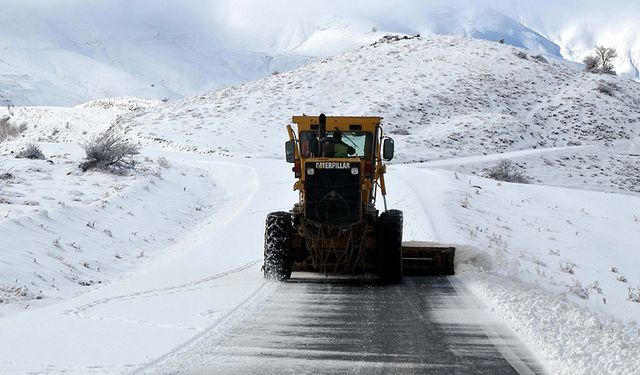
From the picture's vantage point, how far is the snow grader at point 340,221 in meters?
10.8

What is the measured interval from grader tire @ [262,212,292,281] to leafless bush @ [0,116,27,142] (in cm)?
5785

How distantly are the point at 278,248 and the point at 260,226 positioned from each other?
7.55 metres

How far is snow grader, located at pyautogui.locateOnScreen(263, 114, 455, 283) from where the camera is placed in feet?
35.4

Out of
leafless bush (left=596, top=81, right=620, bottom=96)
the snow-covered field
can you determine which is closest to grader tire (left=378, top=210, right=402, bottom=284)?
the snow-covered field

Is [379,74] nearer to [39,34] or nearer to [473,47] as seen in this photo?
[473,47]

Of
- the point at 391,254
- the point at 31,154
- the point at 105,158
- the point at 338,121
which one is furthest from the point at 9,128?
the point at 391,254

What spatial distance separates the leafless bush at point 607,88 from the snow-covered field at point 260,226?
14.5 ft

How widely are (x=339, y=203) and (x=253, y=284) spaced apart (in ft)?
5.60

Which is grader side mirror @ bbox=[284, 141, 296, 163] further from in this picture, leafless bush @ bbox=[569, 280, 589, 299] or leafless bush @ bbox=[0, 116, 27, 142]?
leafless bush @ bbox=[0, 116, 27, 142]

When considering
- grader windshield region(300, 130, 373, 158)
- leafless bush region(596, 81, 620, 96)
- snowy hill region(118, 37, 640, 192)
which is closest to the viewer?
grader windshield region(300, 130, 373, 158)

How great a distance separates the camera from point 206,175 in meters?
31.8

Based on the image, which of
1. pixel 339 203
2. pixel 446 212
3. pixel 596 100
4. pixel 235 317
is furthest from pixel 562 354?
pixel 596 100

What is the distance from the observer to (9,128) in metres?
67.8

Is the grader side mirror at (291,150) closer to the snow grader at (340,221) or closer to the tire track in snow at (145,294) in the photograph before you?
the snow grader at (340,221)
